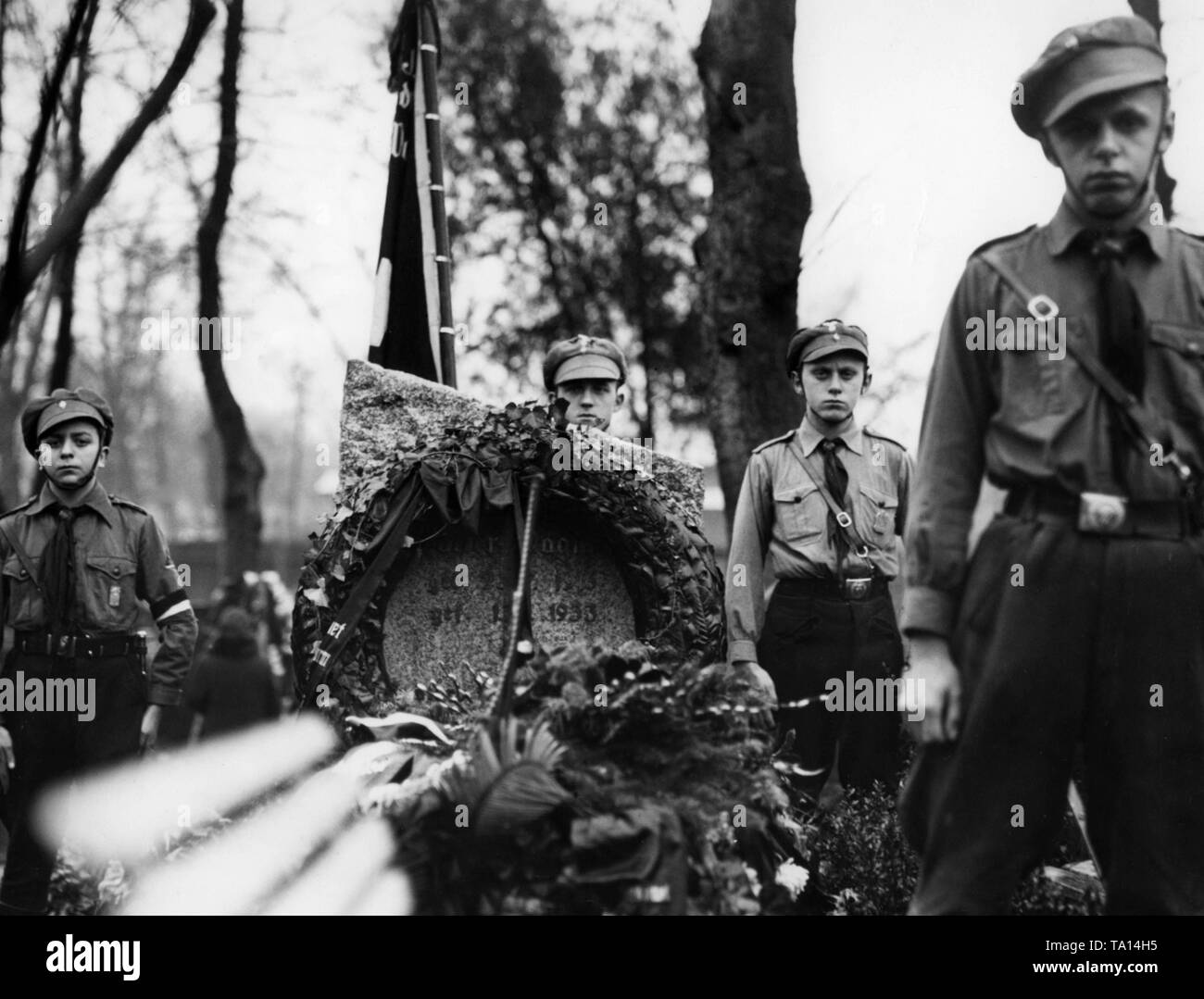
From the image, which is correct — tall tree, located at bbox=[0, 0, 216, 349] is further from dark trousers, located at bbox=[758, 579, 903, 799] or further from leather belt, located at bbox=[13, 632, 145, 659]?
dark trousers, located at bbox=[758, 579, 903, 799]

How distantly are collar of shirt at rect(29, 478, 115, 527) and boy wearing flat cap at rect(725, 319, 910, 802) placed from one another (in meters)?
2.25

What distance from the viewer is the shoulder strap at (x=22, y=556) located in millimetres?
5367

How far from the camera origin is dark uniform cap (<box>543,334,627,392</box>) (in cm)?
608

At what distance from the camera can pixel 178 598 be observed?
222 inches

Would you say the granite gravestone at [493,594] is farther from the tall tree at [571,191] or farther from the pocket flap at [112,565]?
the tall tree at [571,191]

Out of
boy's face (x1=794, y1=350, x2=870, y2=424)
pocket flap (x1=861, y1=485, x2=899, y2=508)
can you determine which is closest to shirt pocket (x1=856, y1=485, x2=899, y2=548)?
pocket flap (x1=861, y1=485, x2=899, y2=508)

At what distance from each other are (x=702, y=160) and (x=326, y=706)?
646cm

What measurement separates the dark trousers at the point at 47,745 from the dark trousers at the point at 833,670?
2296 mm

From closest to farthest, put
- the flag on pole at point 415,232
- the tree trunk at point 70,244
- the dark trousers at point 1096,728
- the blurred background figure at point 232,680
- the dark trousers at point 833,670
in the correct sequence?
the dark trousers at point 1096,728 → the dark trousers at point 833,670 → the flag on pole at point 415,232 → the tree trunk at point 70,244 → the blurred background figure at point 232,680

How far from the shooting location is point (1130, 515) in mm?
3557

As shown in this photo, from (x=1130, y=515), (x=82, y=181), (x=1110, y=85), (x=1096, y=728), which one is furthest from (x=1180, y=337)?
(x=82, y=181)

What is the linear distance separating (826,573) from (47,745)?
279cm

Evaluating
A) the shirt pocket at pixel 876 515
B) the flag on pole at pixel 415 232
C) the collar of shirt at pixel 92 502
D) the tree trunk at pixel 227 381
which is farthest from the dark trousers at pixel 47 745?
the tree trunk at pixel 227 381
